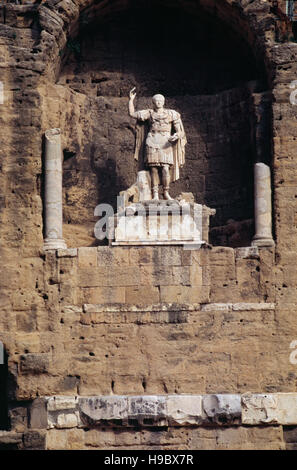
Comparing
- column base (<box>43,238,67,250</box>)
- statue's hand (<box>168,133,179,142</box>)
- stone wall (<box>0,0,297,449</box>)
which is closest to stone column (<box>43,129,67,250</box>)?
column base (<box>43,238,67,250</box>)

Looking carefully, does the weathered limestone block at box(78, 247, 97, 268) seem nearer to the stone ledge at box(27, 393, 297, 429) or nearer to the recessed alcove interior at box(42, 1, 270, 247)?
the recessed alcove interior at box(42, 1, 270, 247)

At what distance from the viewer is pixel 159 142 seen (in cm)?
2462

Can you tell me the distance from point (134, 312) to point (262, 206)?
9.00 feet

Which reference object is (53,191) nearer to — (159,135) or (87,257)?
(87,257)

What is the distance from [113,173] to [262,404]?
501 centimetres

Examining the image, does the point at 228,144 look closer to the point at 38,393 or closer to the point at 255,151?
the point at 255,151

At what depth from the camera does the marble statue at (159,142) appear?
80.6 ft

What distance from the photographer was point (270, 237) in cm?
2419

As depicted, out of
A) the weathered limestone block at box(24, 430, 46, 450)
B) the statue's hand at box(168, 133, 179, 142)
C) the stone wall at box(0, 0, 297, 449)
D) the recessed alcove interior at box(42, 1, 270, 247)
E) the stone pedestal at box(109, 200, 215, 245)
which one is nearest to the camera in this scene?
the weathered limestone block at box(24, 430, 46, 450)

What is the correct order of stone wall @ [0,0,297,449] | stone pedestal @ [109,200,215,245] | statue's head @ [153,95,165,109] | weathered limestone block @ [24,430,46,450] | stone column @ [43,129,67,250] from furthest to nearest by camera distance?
statue's head @ [153,95,165,109], stone column @ [43,129,67,250], stone pedestal @ [109,200,215,245], stone wall @ [0,0,297,449], weathered limestone block @ [24,430,46,450]

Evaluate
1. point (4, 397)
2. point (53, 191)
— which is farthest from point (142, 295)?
point (4, 397)

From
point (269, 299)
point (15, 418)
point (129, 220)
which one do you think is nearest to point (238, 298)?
point (269, 299)

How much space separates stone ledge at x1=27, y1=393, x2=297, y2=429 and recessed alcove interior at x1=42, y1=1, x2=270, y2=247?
291 cm

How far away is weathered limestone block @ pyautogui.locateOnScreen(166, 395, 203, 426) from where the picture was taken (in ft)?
76.6
